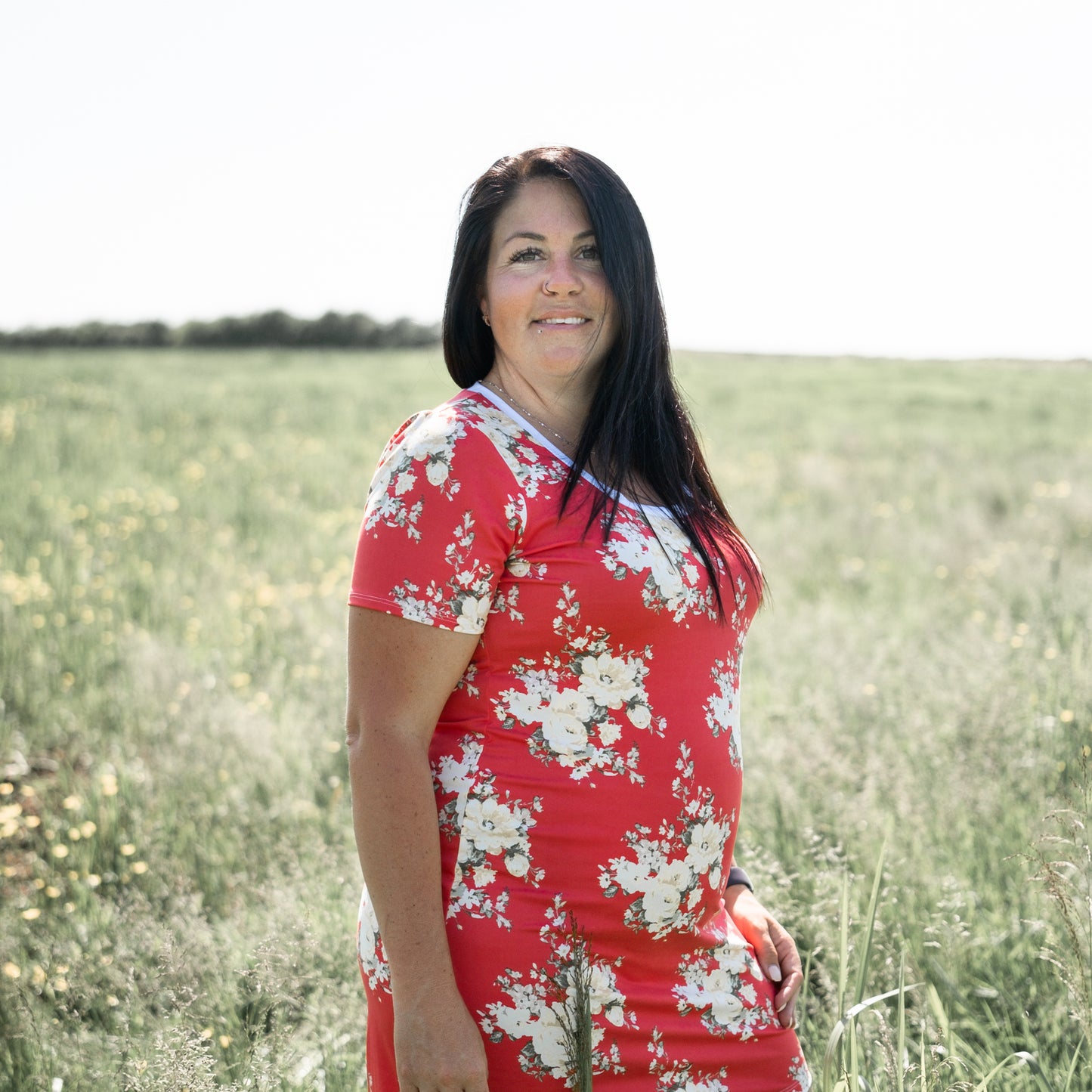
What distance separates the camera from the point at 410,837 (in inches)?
53.5

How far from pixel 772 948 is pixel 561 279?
3.76 ft

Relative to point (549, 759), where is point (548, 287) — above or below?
above

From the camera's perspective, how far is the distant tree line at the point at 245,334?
38.9 meters

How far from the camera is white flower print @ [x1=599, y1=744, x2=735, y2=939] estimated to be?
1442 mm

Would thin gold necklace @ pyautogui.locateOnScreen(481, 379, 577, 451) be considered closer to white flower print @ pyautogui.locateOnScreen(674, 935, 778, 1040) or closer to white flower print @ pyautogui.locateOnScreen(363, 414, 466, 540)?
white flower print @ pyautogui.locateOnScreen(363, 414, 466, 540)

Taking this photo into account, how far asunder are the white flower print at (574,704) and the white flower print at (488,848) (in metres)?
0.08

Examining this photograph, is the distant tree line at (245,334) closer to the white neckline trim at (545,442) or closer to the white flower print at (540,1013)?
the white neckline trim at (545,442)

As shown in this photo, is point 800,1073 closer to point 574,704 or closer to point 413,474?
point 574,704

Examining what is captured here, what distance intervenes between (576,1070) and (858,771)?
218 centimetres

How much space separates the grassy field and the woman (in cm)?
33

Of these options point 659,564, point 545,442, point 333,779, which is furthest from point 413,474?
point 333,779

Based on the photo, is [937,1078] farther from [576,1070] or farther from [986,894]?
[986,894]

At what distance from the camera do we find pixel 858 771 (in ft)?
10.8

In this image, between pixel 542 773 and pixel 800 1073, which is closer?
pixel 542 773
